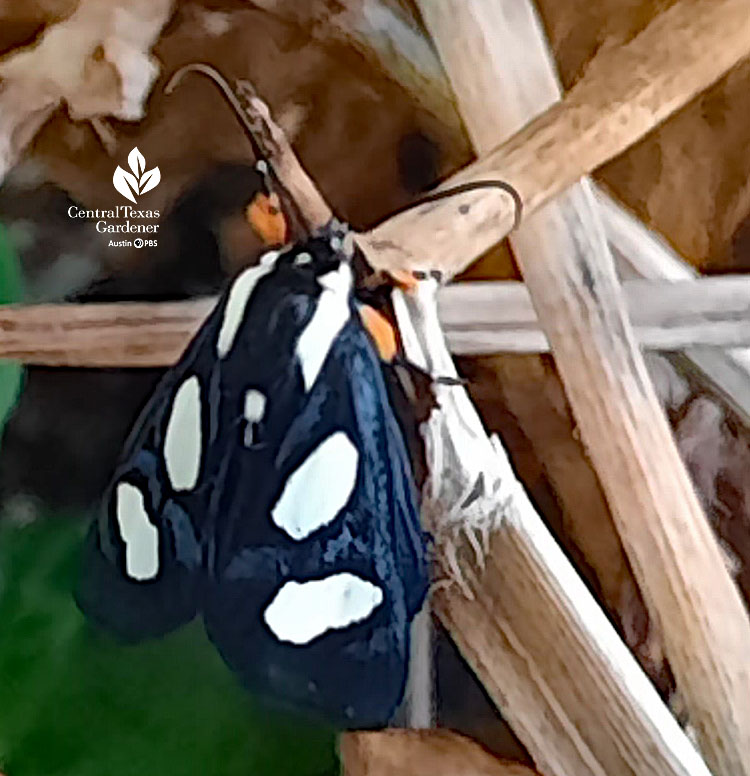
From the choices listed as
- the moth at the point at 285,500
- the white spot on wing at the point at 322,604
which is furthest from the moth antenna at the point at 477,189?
the white spot on wing at the point at 322,604

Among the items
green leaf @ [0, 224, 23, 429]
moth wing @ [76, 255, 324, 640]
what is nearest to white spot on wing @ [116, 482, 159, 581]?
moth wing @ [76, 255, 324, 640]

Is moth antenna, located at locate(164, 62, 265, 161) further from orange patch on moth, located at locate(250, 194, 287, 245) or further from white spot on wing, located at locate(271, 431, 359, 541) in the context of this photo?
white spot on wing, located at locate(271, 431, 359, 541)

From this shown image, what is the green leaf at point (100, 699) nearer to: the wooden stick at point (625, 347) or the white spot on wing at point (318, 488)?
the white spot on wing at point (318, 488)

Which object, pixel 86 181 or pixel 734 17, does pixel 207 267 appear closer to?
pixel 86 181

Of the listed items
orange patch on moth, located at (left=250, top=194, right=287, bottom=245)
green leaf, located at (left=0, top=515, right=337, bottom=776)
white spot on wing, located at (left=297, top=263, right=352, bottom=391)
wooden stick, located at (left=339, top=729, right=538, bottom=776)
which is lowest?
wooden stick, located at (left=339, top=729, right=538, bottom=776)

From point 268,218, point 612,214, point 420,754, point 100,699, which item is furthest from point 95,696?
point 612,214

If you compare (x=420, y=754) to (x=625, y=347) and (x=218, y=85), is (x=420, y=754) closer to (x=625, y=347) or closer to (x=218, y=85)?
(x=625, y=347)
